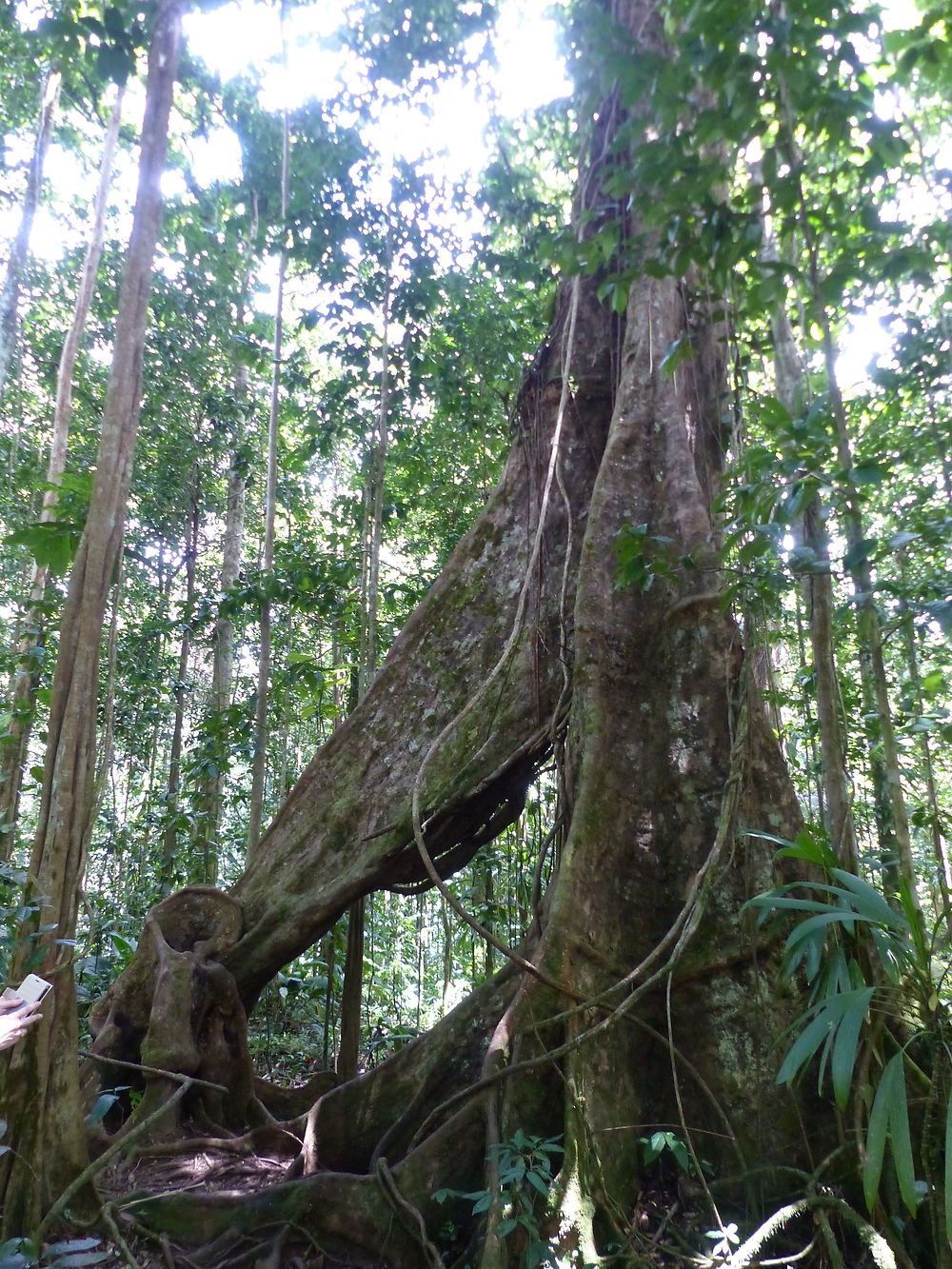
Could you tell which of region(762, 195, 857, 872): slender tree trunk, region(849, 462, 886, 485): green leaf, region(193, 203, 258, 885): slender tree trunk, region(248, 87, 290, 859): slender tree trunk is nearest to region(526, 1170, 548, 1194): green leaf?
region(762, 195, 857, 872): slender tree trunk

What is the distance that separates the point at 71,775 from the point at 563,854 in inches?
69.3

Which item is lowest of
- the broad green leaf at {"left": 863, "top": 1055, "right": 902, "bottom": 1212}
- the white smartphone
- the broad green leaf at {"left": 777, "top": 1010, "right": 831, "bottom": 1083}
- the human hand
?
the broad green leaf at {"left": 863, "top": 1055, "right": 902, "bottom": 1212}

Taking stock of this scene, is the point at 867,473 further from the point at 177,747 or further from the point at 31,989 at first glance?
the point at 177,747

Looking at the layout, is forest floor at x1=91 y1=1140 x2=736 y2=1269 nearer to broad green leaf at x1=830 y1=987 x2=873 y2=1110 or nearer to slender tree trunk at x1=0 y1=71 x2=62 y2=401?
broad green leaf at x1=830 y1=987 x2=873 y2=1110

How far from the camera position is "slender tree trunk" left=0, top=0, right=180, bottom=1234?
246 cm

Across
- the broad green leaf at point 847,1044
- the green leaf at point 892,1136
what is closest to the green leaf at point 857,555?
the broad green leaf at point 847,1044

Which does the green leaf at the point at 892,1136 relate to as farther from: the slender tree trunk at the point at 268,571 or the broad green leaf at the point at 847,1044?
the slender tree trunk at the point at 268,571

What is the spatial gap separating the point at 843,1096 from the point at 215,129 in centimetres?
942

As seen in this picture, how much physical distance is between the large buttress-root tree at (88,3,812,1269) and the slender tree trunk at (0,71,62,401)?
5679mm

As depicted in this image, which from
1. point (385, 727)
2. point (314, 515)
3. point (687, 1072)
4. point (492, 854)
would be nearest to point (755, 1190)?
point (687, 1072)

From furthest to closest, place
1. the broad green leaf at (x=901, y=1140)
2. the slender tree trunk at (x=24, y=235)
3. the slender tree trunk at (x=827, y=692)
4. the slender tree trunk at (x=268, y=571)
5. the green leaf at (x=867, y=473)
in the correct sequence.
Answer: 1. the slender tree trunk at (x=24, y=235)
2. the slender tree trunk at (x=268, y=571)
3. the slender tree trunk at (x=827, y=692)
4. the green leaf at (x=867, y=473)
5. the broad green leaf at (x=901, y=1140)

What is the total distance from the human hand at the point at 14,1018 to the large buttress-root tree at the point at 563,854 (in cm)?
105

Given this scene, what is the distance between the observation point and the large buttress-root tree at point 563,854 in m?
2.72

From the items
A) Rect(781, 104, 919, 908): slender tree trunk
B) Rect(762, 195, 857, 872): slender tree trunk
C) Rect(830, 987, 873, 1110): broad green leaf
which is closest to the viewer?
Rect(830, 987, 873, 1110): broad green leaf
